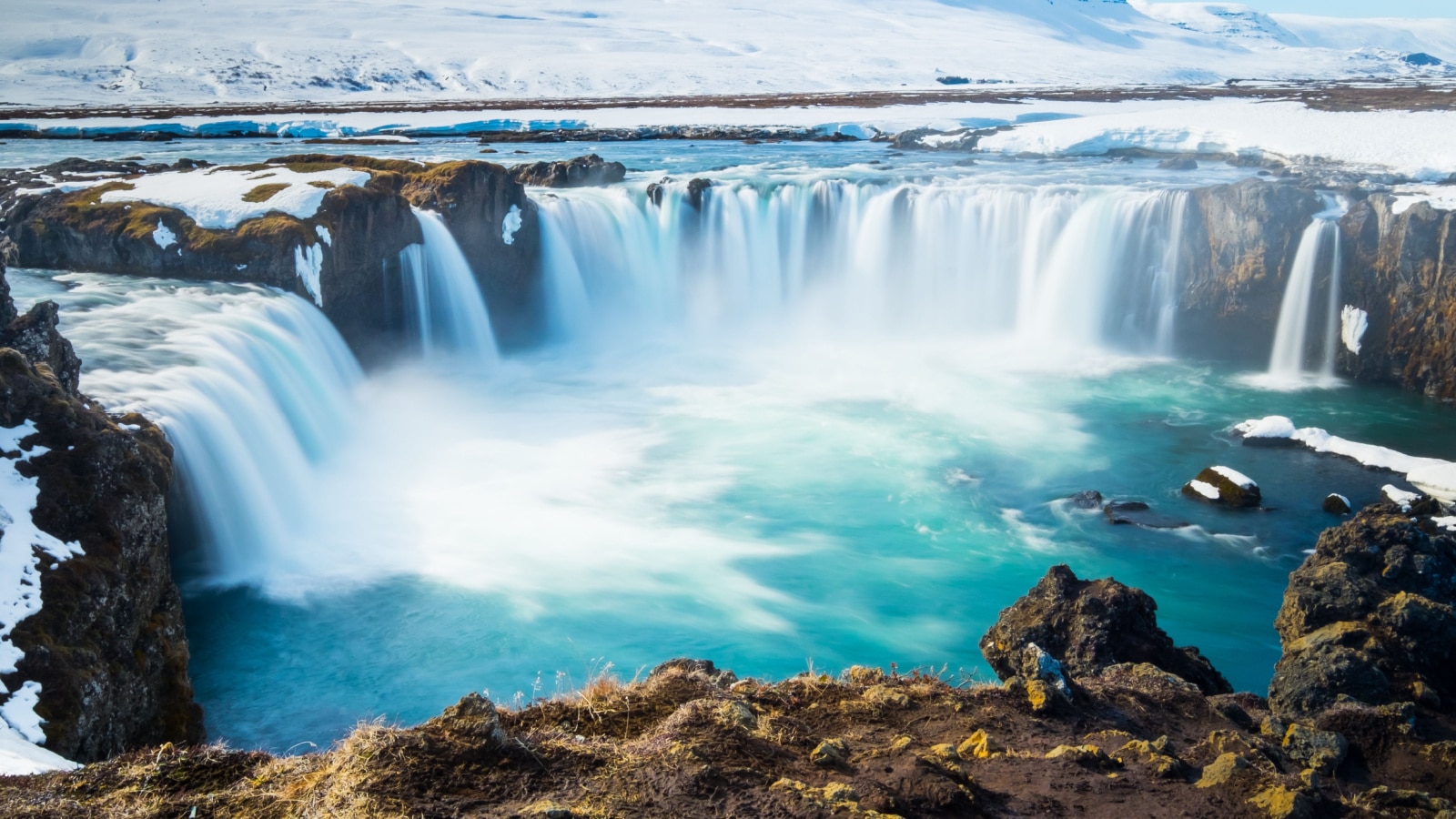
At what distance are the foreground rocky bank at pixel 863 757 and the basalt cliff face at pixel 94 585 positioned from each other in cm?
309

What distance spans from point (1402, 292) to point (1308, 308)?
85.9 inches

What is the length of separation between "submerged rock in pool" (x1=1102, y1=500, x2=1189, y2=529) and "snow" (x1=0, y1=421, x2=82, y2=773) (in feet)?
50.7

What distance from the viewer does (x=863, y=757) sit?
20.6 feet

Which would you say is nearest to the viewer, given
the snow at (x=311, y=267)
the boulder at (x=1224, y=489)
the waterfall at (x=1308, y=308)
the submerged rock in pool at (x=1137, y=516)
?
the submerged rock in pool at (x=1137, y=516)

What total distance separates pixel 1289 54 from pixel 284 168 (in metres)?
220

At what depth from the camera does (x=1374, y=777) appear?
745 cm

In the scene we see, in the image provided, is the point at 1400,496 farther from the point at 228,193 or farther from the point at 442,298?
the point at 228,193

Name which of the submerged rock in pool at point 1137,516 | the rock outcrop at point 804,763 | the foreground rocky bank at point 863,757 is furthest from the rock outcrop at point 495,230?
the rock outcrop at point 804,763

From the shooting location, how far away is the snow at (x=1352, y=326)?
82.4ft

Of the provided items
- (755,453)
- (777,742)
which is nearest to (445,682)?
(777,742)

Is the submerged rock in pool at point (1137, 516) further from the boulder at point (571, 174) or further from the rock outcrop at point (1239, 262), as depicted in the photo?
the boulder at point (571, 174)

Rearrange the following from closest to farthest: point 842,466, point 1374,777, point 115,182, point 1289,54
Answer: point 1374,777 → point 842,466 → point 115,182 → point 1289,54

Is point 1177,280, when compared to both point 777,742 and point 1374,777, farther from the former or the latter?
point 777,742

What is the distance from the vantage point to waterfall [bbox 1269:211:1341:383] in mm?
25750
